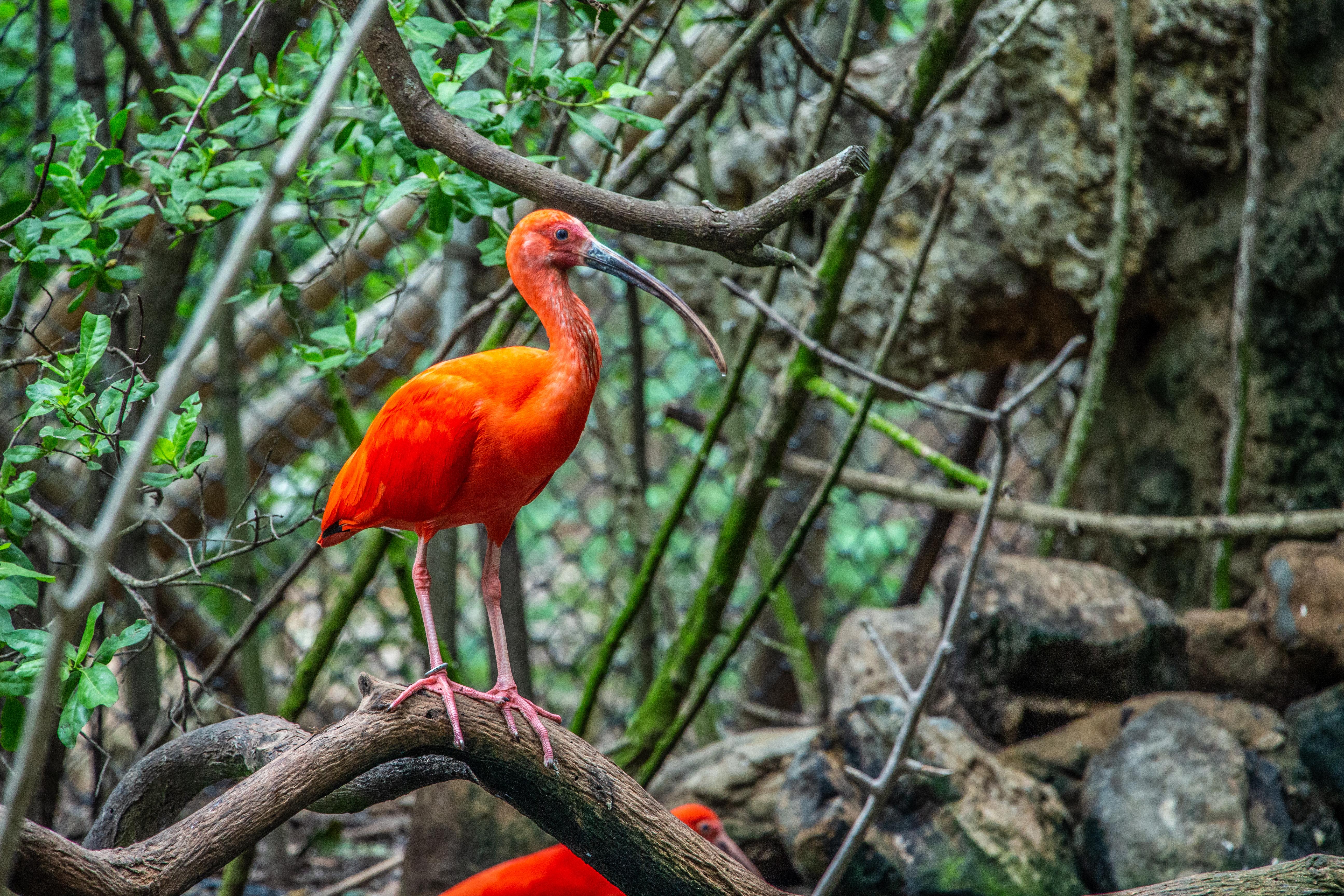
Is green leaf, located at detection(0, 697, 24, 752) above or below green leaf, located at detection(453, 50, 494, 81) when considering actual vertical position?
below

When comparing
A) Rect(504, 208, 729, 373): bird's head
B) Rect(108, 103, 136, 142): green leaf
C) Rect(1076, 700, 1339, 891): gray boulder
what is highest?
Rect(108, 103, 136, 142): green leaf

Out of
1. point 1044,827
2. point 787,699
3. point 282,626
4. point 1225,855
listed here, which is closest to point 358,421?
point 282,626

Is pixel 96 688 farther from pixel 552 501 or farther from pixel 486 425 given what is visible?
pixel 552 501

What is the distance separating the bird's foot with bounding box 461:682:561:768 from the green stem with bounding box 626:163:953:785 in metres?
0.81

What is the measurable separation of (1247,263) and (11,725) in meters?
2.21

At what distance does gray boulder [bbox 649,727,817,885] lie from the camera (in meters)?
2.21

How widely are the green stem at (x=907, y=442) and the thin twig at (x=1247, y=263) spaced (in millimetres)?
588

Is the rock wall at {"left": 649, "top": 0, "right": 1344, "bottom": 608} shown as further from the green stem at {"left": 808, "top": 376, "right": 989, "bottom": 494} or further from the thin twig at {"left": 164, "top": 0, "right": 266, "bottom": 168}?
the thin twig at {"left": 164, "top": 0, "right": 266, "bottom": 168}

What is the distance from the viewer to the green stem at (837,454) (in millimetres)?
1838

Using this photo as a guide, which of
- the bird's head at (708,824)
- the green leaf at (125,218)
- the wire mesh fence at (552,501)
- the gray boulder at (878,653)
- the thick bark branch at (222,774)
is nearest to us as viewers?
the thick bark branch at (222,774)

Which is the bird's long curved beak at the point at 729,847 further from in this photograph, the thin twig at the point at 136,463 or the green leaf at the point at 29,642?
the thin twig at the point at 136,463

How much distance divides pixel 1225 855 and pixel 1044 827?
0.30 m

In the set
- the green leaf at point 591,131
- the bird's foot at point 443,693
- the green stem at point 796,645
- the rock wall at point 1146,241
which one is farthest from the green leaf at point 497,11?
the green stem at point 796,645

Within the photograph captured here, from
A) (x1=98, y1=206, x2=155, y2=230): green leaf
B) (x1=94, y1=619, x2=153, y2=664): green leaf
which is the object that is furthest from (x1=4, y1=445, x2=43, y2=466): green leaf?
(x1=98, y1=206, x2=155, y2=230): green leaf
